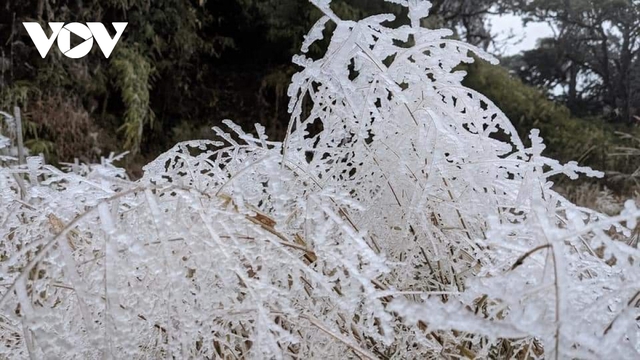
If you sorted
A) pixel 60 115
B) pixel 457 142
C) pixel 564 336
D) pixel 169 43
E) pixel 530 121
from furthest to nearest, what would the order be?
pixel 530 121 → pixel 169 43 → pixel 60 115 → pixel 457 142 → pixel 564 336

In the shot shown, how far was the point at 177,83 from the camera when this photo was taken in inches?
181

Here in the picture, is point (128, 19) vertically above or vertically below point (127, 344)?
below

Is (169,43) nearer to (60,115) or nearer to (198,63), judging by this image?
(198,63)

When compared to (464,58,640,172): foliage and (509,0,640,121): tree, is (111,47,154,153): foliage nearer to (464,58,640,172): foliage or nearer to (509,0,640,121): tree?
(464,58,640,172): foliage

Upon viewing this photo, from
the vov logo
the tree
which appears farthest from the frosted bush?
the tree

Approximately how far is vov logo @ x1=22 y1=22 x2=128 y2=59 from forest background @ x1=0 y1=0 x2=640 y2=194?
0.06 metres

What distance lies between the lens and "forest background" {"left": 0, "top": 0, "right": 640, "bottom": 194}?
368 cm

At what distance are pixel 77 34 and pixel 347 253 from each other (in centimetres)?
429

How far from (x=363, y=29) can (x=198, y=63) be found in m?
4.68

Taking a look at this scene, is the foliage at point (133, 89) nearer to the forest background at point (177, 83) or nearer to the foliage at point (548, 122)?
the forest background at point (177, 83)

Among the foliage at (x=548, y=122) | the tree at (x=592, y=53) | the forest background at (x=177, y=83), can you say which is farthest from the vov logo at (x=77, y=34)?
the tree at (x=592, y=53)

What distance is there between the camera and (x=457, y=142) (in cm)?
34

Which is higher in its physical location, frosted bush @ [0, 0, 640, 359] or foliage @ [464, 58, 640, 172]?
frosted bush @ [0, 0, 640, 359]

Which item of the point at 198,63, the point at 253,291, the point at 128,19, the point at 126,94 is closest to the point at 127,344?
the point at 253,291
